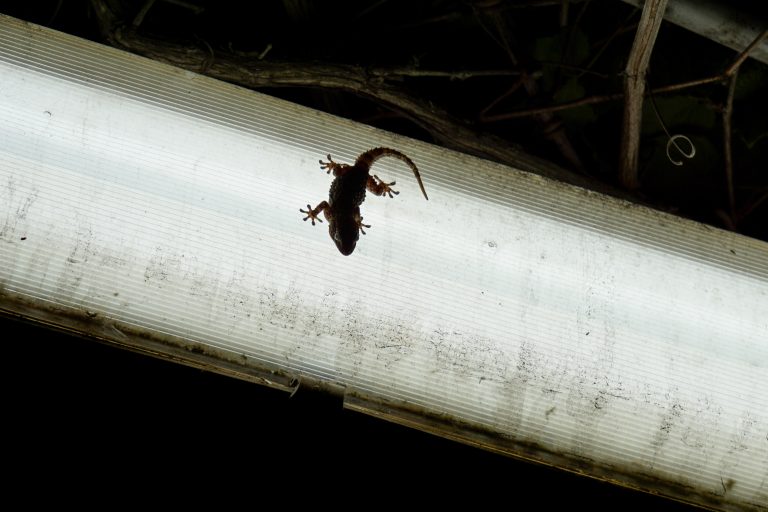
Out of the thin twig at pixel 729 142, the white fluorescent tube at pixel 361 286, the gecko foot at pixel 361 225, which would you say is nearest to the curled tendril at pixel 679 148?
the thin twig at pixel 729 142

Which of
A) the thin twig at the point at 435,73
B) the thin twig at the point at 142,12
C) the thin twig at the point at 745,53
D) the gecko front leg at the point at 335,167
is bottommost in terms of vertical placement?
the gecko front leg at the point at 335,167

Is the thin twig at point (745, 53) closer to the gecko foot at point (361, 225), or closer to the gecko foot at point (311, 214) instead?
the gecko foot at point (361, 225)

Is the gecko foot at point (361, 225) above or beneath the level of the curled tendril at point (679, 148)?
beneath

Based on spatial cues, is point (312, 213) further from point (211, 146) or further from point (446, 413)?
point (446, 413)

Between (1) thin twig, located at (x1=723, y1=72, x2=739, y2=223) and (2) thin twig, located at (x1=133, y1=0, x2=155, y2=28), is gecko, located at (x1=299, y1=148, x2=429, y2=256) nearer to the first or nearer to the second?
(2) thin twig, located at (x1=133, y1=0, x2=155, y2=28)

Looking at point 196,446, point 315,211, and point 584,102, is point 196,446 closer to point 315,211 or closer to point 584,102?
point 315,211

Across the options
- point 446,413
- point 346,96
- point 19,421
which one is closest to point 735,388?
point 446,413
